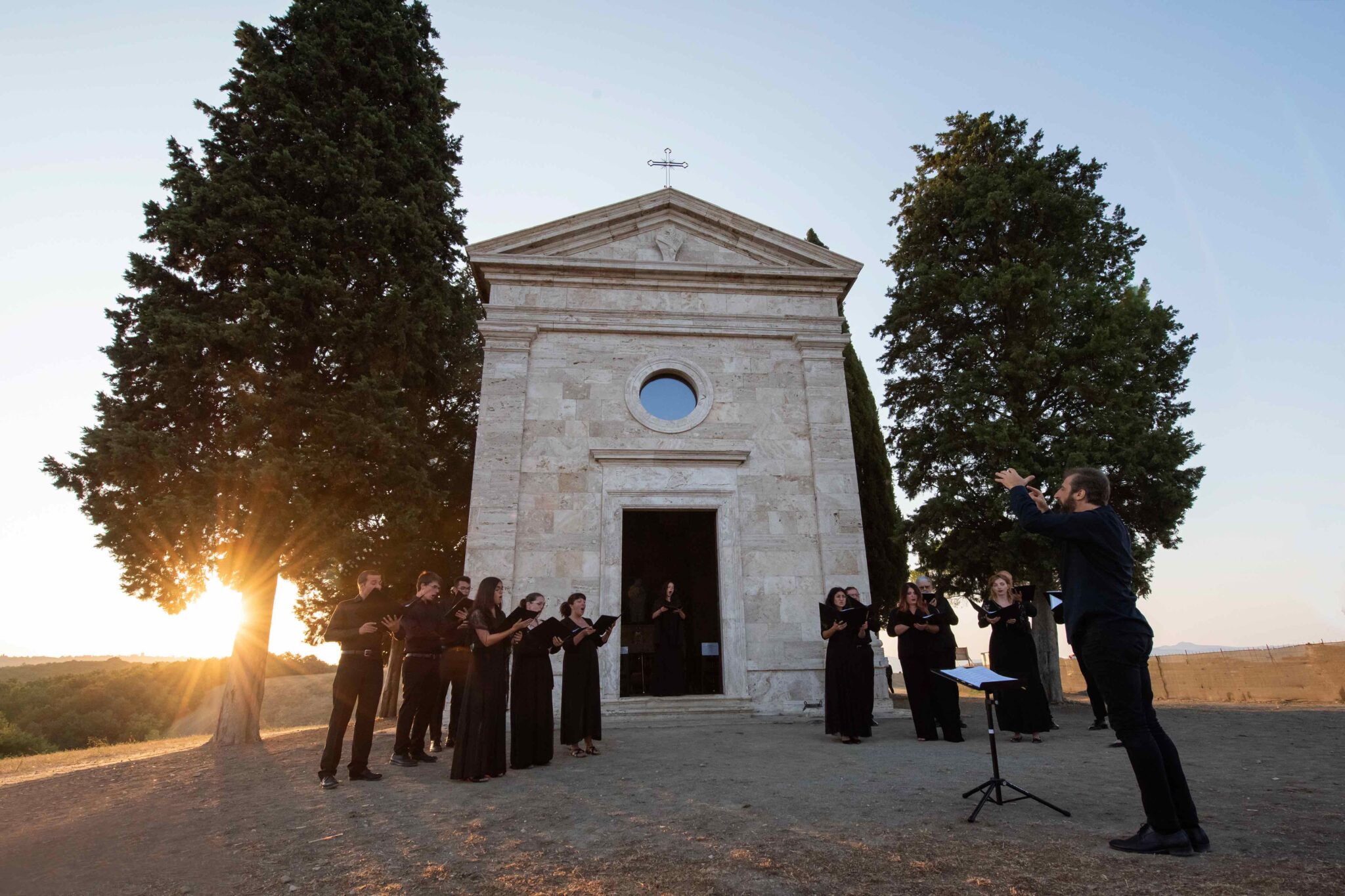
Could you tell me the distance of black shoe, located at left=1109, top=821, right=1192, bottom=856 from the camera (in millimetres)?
3354

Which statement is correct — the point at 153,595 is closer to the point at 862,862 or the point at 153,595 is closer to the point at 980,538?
the point at 862,862

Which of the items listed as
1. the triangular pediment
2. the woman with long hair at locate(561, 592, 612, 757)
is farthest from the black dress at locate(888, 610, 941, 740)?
the triangular pediment

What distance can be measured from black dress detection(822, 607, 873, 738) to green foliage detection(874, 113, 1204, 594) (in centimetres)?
604

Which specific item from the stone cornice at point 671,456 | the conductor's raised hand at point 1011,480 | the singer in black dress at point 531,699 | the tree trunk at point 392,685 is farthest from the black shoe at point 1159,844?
the tree trunk at point 392,685

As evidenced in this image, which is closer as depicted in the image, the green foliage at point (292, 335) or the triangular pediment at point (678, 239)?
the green foliage at point (292, 335)

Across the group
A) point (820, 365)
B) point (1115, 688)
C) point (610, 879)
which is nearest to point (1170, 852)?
point (1115, 688)

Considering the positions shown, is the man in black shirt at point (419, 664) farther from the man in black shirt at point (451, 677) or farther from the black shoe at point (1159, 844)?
the black shoe at point (1159, 844)

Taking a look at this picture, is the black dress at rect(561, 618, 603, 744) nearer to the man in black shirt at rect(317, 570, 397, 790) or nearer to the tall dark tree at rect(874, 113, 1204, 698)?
the man in black shirt at rect(317, 570, 397, 790)

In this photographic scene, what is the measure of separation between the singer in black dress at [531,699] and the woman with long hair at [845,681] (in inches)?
127

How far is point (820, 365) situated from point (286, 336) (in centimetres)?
916

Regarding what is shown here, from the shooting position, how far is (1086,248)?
14758mm

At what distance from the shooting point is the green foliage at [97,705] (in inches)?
837

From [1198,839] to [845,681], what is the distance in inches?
186

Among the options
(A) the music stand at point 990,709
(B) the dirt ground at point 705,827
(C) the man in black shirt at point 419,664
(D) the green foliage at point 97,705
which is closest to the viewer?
(B) the dirt ground at point 705,827
